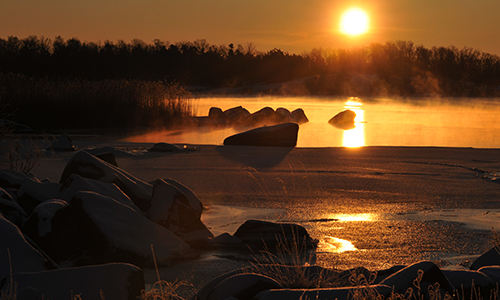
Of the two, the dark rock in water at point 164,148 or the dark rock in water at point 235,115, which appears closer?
the dark rock in water at point 164,148

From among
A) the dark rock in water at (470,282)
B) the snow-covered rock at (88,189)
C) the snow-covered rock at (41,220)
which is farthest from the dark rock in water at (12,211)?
the dark rock in water at (470,282)

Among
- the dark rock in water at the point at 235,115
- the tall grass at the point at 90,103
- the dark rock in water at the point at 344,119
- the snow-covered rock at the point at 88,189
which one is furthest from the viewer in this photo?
the dark rock in water at the point at 235,115

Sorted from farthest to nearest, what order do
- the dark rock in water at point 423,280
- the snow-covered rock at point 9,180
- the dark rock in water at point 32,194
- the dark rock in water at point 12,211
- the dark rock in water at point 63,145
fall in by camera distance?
the dark rock in water at point 63,145, the snow-covered rock at point 9,180, the dark rock in water at point 32,194, the dark rock in water at point 12,211, the dark rock in water at point 423,280

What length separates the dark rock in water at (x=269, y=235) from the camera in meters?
4.42

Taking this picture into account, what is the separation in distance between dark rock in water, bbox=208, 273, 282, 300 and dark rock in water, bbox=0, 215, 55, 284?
1.27 meters

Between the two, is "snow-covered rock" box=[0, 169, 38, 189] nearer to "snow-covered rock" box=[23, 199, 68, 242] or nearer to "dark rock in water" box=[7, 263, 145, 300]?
"snow-covered rock" box=[23, 199, 68, 242]

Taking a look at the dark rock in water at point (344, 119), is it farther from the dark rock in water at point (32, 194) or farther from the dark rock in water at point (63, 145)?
the dark rock in water at point (32, 194)

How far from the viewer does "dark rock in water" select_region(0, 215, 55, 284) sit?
10.7 feet

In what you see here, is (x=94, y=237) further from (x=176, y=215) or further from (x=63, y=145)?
(x=63, y=145)

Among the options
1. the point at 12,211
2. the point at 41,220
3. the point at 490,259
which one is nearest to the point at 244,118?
the point at 12,211

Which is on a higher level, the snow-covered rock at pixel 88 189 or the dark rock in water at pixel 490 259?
the snow-covered rock at pixel 88 189

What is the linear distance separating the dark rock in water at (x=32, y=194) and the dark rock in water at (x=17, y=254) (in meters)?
1.41

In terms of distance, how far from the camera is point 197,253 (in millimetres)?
4301

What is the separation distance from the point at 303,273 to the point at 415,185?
498 centimetres
